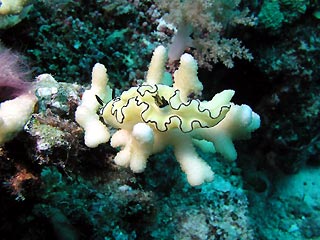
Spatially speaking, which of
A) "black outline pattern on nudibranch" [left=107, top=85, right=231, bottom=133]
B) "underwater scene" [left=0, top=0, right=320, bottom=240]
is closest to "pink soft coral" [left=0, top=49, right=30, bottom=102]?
"underwater scene" [left=0, top=0, right=320, bottom=240]

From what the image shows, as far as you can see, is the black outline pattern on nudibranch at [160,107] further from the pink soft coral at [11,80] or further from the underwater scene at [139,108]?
the pink soft coral at [11,80]

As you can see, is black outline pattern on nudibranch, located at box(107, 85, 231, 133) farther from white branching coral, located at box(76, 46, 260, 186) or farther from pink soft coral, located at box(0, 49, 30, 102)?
pink soft coral, located at box(0, 49, 30, 102)

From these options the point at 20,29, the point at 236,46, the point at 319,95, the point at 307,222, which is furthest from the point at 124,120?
the point at 307,222

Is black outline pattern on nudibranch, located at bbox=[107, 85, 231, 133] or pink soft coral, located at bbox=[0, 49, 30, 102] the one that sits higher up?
black outline pattern on nudibranch, located at bbox=[107, 85, 231, 133]

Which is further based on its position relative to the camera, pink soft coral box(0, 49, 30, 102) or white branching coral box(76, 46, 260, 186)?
white branching coral box(76, 46, 260, 186)

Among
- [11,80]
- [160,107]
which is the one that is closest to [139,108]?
[160,107]

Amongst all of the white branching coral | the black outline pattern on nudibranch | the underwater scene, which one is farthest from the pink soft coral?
the black outline pattern on nudibranch

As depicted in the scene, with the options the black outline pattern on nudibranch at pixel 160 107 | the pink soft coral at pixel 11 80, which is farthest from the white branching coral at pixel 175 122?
the pink soft coral at pixel 11 80
